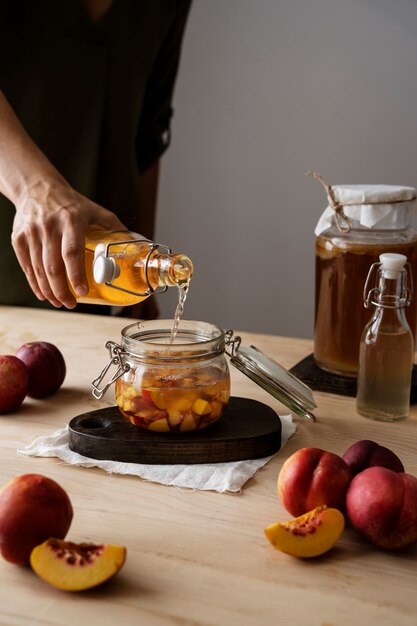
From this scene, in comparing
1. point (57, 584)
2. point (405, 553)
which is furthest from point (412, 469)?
point (57, 584)

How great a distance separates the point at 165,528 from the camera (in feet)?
2.98

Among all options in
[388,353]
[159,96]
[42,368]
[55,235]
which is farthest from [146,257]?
[159,96]

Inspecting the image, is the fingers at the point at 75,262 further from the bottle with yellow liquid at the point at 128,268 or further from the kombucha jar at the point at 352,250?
the kombucha jar at the point at 352,250

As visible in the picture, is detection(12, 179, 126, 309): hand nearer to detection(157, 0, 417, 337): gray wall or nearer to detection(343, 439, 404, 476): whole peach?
detection(343, 439, 404, 476): whole peach

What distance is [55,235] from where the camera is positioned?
1233mm

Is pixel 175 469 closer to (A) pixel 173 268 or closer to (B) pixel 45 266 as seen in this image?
(A) pixel 173 268

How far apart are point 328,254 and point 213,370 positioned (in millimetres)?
395

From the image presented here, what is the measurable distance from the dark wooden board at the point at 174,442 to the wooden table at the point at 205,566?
0.04 metres

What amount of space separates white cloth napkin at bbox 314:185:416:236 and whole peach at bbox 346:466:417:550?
0.60 meters

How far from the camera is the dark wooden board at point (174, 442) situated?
108 centimetres

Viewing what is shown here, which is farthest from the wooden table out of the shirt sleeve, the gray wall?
the gray wall

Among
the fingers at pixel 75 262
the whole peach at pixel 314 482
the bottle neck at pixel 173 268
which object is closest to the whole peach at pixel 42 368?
the fingers at pixel 75 262

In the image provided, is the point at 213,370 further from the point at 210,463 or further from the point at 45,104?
the point at 45,104

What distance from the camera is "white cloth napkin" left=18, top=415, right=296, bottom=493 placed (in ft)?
3.34
